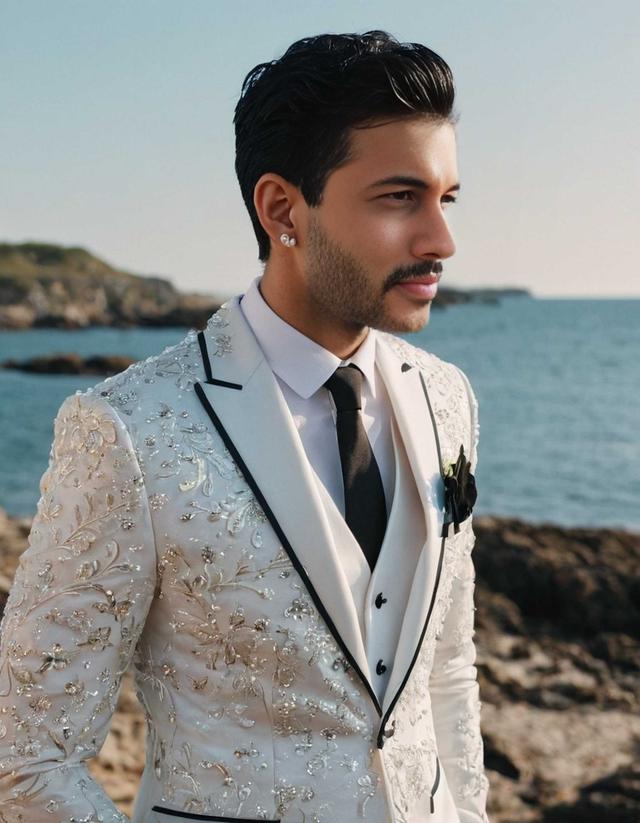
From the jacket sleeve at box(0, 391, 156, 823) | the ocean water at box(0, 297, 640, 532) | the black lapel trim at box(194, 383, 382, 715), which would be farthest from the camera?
the ocean water at box(0, 297, 640, 532)

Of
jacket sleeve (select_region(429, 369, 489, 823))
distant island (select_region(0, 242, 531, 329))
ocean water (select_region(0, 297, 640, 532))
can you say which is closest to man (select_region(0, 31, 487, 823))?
jacket sleeve (select_region(429, 369, 489, 823))

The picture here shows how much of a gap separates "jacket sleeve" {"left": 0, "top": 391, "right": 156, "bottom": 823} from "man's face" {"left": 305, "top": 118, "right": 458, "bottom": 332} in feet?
1.94

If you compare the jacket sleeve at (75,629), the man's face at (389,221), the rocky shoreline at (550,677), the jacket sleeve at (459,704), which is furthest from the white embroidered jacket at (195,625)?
the rocky shoreline at (550,677)

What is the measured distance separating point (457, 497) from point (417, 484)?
0.11m

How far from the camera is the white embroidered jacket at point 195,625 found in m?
1.95

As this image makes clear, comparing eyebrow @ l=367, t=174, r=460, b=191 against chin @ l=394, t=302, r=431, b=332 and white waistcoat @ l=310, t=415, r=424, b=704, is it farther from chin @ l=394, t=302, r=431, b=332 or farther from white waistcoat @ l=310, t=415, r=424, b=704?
white waistcoat @ l=310, t=415, r=424, b=704

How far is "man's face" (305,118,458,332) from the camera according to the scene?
212cm

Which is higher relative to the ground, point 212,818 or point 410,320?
point 410,320

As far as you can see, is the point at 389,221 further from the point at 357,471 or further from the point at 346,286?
the point at 357,471

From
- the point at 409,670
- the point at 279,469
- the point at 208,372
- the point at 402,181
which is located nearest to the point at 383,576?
the point at 409,670

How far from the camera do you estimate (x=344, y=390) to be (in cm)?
228

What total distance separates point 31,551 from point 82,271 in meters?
84.7

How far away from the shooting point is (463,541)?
2506 mm

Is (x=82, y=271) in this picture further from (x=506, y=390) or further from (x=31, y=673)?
(x=31, y=673)
